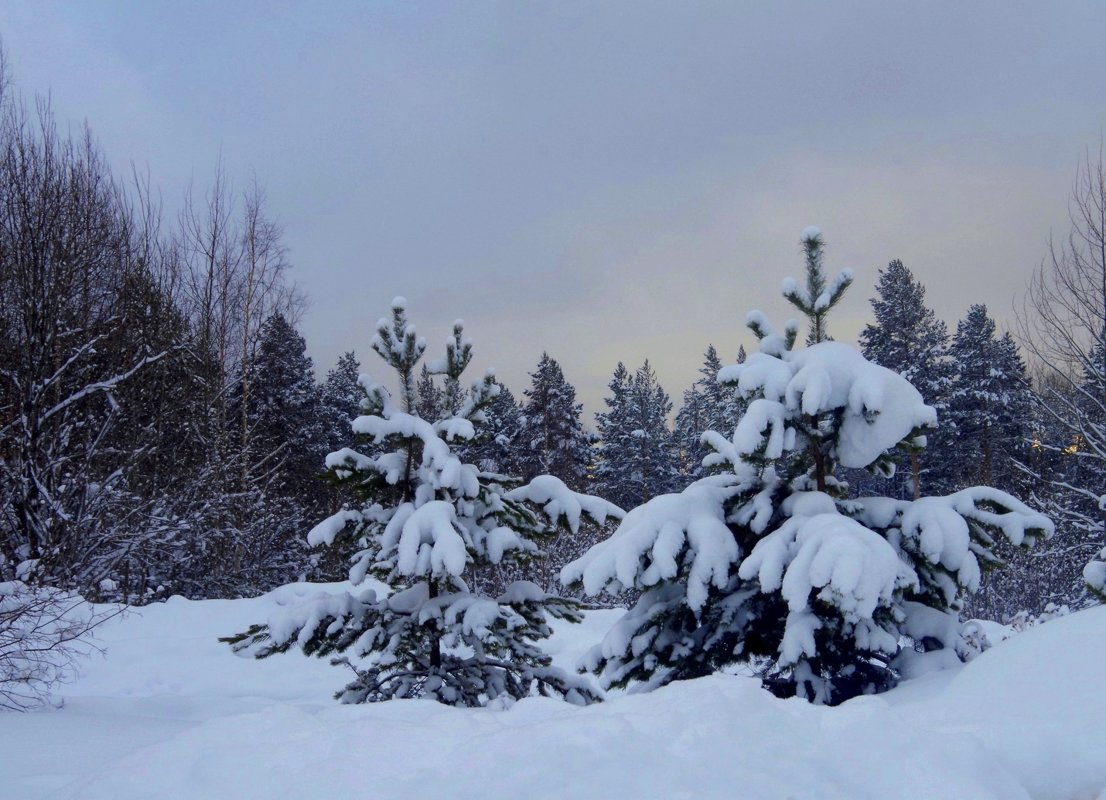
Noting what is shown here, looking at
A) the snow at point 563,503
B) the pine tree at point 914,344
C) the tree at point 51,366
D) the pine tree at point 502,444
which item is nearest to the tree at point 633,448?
the pine tree at point 502,444

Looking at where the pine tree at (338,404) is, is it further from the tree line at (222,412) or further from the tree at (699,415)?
the tree at (699,415)

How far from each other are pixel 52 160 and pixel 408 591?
35.1 ft

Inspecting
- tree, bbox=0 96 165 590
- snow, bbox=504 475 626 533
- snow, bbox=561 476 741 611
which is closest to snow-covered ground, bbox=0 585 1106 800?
snow, bbox=561 476 741 611

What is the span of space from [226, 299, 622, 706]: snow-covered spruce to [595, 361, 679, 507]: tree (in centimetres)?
3066

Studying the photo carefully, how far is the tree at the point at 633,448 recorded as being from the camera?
36.2m

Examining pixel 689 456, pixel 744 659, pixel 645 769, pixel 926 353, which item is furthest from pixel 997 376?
pixel 645 769

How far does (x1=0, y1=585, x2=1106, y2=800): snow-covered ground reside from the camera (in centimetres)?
208

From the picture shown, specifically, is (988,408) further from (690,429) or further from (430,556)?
(430,556)

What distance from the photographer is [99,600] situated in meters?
10.4

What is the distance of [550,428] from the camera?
32.5 metres

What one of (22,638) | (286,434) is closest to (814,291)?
(22,638)

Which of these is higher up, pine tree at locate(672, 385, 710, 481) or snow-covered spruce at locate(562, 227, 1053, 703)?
pine tree at locate(672, 385, 710, 481)

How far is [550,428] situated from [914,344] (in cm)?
1549

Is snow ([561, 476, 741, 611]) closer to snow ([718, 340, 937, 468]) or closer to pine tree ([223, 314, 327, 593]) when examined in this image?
snow ([718, 340, 937, 468])
